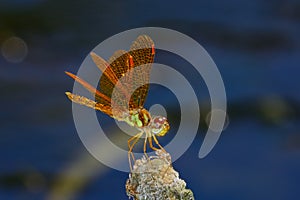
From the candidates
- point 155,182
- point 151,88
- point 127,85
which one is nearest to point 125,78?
point 127,85

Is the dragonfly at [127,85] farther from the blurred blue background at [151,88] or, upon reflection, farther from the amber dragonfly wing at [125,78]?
the blurred blue background at [151,88]

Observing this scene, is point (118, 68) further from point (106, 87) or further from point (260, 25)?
point (260, 25)

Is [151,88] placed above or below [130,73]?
above

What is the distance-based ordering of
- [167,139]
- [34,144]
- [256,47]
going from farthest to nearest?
[256,47] < [34,144] < [167,139]

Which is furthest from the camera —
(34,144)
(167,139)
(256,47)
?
(256,47)

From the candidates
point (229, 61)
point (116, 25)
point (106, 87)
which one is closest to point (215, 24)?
point (229, 61)

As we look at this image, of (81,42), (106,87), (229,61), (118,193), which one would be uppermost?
(229,61)

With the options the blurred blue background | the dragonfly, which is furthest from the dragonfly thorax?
the blurred blue background

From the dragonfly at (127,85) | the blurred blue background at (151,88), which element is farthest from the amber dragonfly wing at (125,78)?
the blurred blue background at (151,88)

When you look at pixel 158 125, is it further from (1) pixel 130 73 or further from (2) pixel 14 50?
(2) pixel 14 50
